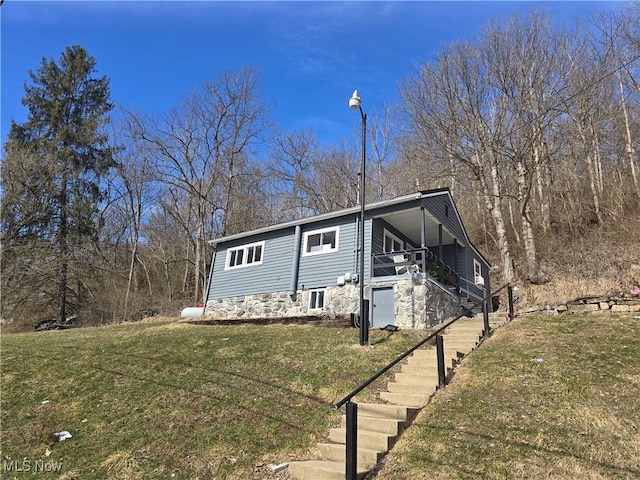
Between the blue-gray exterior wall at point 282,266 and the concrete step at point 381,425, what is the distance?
7.98 meters

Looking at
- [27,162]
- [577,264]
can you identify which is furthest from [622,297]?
[27,162]

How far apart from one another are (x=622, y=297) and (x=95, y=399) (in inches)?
550

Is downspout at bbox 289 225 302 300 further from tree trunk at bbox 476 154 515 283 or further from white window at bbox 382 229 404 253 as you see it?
tree trunk at bbox 476 154 515 283

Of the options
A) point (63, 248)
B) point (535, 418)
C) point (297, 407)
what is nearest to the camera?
point (535, 418)

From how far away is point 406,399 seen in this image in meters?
7.32

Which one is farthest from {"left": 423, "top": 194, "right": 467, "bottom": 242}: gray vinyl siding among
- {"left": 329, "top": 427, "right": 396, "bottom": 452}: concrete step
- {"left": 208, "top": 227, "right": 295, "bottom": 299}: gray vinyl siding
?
{"left": 329, "top": 427, "right": 396, "bottom": 452}: concrete step

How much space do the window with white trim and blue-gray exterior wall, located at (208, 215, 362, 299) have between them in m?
0.23

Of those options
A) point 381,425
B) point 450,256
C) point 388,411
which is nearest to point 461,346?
point 388,411

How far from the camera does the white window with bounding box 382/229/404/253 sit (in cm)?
1574

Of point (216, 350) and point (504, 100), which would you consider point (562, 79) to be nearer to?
point (504, 100)

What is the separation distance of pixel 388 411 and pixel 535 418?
7.02 ft

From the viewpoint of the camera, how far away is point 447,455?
5.36 meters

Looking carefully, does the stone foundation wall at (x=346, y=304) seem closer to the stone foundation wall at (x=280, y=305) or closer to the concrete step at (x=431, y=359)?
the stone foundation wall at (x=280, y=305)

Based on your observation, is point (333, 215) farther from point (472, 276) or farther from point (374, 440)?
point (374, 440)
